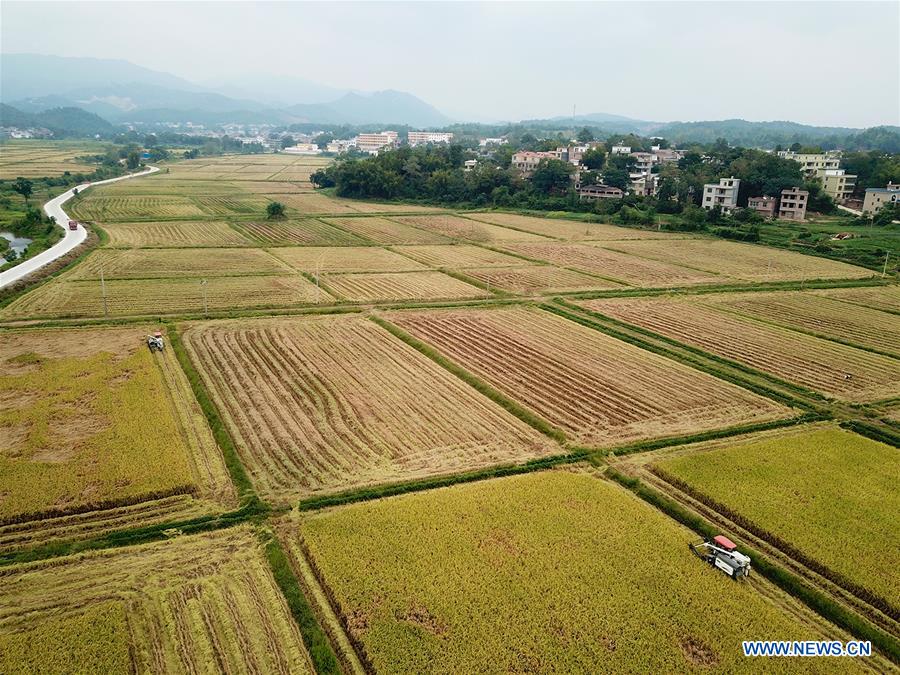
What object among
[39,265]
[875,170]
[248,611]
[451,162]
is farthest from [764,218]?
[248,611]

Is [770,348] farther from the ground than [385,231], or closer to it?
closer to it

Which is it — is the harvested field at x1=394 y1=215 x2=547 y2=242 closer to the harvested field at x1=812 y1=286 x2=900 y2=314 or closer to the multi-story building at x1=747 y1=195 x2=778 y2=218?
the harvested field at x1=812 y1=286 x2=900 y2=314

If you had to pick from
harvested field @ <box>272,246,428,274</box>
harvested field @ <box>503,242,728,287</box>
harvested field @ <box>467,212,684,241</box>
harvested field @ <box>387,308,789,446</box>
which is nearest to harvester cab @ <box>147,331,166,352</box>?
harvested field @ <box>387,308,789,446</box>

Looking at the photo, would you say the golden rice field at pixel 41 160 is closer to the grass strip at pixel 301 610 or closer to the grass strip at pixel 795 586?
the grass strip at pixel 301 610

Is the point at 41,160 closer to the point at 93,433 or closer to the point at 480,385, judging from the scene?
the point at 93,433

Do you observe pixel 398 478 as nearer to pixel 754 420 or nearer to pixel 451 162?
pixel 754 420

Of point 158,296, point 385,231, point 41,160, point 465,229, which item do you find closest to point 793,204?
point 465,229

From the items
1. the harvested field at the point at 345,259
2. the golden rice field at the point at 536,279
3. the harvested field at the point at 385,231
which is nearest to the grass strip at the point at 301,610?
the golden rice field at the point at 536,279
